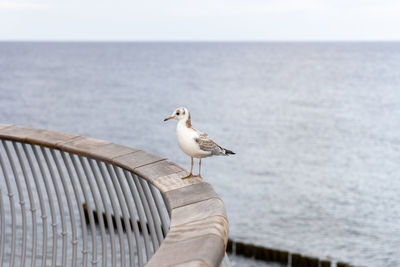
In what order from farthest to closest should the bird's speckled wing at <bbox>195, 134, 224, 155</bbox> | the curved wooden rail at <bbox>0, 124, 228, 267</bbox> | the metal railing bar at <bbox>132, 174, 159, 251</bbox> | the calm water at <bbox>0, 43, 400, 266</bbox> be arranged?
the calm water at <bbox>0, 43, 400, 266</bbox> < the bird's speckled wing at <bbox>195, 134, 224, 155</bbox> < the metal railing bar at <bbox>132, 174, 159, 251</bbox> < the curved wooden rail at <bbox>0, 124, 228, 267</bbox>

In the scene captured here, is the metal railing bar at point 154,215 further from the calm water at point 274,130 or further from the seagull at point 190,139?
the calm water at point 274,130

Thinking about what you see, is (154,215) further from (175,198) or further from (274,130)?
(274,130)

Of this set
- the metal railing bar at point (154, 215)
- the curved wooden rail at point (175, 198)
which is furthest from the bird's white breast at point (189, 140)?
the metal railing bar at point (154, 215)

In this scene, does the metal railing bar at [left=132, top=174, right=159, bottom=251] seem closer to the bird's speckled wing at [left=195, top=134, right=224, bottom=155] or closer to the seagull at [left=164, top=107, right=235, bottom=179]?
the seagull at [left=164, top=107, right=235, bottom=179]

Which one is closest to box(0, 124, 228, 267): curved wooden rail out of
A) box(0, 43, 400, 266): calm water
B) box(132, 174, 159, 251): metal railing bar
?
box(132, 174, 159, 251): metal railing bar

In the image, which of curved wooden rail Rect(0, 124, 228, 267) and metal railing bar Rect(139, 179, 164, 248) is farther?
metal railing bar Rect(139, 179, 164, 248)

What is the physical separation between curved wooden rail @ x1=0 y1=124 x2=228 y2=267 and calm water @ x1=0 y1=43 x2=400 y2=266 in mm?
24940

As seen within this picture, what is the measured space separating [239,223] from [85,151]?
2818cm

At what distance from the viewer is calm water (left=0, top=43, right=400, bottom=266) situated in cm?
3036

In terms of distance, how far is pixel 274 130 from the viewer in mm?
58562

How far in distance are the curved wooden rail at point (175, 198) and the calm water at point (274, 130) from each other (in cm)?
2494

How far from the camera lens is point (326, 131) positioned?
58125mm

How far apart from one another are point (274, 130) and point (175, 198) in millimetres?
56926

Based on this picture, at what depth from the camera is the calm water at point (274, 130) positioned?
99.6 feet
